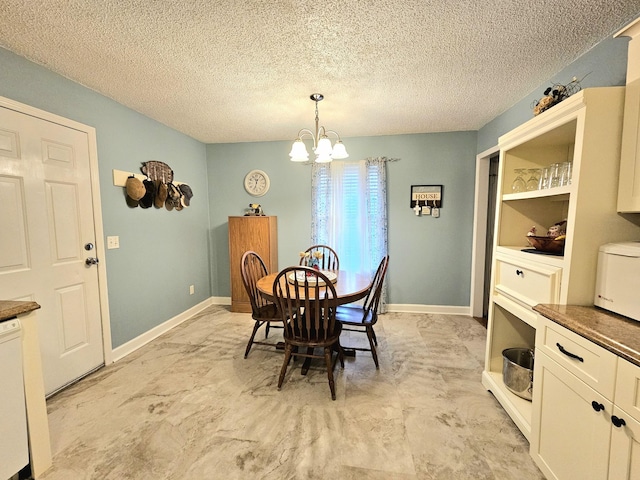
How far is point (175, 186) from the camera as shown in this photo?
3141 mm

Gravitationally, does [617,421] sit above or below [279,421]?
above

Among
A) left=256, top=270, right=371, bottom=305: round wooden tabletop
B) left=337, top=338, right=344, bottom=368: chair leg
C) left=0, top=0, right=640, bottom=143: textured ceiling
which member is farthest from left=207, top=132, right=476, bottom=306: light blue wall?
left=337, top=338, right=344, bottom=368: chair leg

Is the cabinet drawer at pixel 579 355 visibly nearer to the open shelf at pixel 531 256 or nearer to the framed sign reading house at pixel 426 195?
the open shelf at pixel 531 256

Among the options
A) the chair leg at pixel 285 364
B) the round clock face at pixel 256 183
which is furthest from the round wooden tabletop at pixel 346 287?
the round clock face at pixel 256 183

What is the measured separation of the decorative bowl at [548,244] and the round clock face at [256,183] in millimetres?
3083

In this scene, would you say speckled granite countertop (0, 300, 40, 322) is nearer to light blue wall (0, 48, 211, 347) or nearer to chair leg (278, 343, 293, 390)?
light blue wall (0, 48, 211, 347)

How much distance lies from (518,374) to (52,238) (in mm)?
3355

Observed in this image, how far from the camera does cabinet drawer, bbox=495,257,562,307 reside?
4.57 ft

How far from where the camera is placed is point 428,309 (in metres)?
3.57

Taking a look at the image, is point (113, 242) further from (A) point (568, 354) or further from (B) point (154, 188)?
(A) point (568, 354)

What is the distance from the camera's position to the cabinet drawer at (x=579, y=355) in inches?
37.7

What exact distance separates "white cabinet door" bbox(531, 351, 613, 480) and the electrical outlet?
10.5 ft

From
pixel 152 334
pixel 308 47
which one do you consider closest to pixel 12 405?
pixel 152 334

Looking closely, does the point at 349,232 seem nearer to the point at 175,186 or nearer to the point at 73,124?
the point at 175,186
